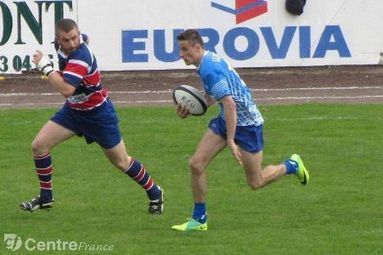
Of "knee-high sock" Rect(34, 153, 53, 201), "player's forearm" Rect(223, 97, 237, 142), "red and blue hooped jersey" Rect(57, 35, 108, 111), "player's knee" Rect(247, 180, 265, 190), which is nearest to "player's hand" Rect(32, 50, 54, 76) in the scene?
"red and blue hooped jersey" Rect(57, 35, 108, 111)

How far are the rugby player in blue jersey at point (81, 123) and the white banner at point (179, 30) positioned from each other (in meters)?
11.6

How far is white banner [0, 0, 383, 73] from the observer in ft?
77.7

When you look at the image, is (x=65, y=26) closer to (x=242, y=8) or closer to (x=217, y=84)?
(x=217, y=84)

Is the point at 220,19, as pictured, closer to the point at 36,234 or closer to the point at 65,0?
the point at 65,0

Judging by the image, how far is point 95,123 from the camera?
12031 millimetres

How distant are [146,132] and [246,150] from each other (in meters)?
6.34

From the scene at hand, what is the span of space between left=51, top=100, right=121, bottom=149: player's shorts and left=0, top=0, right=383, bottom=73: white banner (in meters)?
11.6

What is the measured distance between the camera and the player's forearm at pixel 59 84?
11.4m

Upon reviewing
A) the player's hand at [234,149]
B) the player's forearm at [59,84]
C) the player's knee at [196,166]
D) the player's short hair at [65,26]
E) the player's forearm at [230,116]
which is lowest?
the player's knee at [196,166]

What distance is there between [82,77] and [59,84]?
1.01 feet

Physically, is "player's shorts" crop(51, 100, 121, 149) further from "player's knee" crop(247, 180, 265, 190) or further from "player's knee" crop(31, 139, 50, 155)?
"player's knee" crop(247, 180, 265, 190)

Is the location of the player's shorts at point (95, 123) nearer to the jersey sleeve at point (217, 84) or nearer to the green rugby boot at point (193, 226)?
the green rugby boot at point (193, 226)

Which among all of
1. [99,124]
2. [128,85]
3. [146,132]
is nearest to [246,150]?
[99,124]

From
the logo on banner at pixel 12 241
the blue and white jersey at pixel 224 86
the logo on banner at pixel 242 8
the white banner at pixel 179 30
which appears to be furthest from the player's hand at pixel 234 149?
the logo on banner at pixel 242 8
